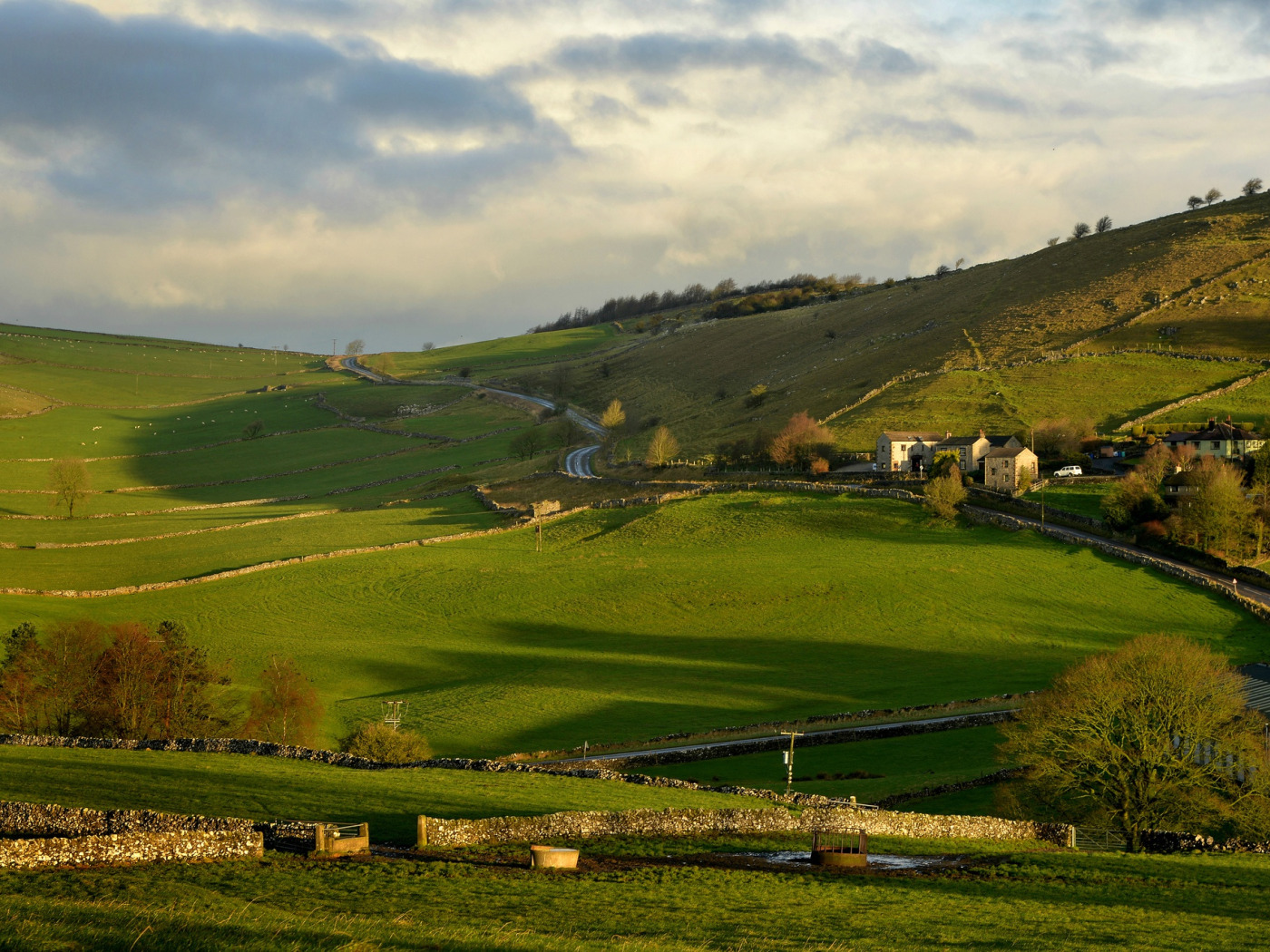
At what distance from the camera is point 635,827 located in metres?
26.3

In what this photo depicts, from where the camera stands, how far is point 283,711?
50781 millimetres

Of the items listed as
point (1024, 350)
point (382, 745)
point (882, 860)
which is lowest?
point (382, 745)

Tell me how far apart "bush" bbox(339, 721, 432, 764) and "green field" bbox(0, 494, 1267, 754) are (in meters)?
5.06

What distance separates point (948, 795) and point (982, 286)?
6109 inches

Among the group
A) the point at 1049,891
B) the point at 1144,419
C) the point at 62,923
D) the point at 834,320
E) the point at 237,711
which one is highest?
the point at 834,320

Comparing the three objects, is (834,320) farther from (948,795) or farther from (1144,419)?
(948,795)

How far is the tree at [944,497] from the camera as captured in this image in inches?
3435

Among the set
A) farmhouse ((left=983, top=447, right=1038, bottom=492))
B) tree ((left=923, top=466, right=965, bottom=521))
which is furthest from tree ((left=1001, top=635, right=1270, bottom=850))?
farmhouse ((left=983, top=447, right=1038, bottom=492))

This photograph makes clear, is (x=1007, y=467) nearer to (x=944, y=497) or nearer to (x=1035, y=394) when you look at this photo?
(x=944, y=497)

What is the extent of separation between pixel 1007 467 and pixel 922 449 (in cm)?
1093

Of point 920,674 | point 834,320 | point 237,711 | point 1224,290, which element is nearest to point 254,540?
point 237,711

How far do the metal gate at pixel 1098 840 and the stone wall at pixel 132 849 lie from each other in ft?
76.8

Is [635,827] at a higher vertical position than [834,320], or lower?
lower

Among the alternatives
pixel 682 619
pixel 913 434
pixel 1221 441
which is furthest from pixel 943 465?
pixel 682 619
